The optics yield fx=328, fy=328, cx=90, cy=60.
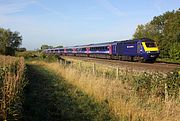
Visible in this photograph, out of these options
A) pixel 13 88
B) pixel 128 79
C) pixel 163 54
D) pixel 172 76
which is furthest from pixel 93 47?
pixel 13 88

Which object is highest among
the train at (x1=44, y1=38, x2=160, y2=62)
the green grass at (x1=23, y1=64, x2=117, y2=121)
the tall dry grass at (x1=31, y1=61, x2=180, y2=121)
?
the train at (x1=44, y1=38, x2=160, y2=62)

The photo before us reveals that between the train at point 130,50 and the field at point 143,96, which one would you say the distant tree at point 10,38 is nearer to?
the train at point 130,50

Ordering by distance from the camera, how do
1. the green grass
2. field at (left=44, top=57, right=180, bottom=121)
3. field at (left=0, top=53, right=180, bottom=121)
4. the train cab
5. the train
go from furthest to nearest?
the train < the train cab < the green grass < field at (left=44, top=57, right=180, bottom=121) < field at (left=0, top=53, right=180, bottom=121)

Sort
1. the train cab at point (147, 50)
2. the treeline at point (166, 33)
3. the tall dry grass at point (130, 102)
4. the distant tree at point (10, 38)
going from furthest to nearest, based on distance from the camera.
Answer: the distant tree at point (10, 38), the treeline at point (166, 33), the train cab at point (147, 50), the tall dry grass at point (130, 102)

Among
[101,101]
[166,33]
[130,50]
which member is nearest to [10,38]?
[166,33]

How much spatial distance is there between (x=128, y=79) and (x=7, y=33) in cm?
8366

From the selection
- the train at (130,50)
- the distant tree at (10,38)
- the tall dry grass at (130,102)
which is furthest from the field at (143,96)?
the distant tree at (10,38)

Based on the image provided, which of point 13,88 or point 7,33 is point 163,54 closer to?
point 13,88

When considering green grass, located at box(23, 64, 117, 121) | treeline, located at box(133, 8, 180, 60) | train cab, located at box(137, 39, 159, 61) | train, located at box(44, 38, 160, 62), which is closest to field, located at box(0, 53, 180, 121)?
green grass, located at box(23, 64, 117, 121)

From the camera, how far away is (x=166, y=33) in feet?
203

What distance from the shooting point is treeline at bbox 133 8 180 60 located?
48831 millimetres

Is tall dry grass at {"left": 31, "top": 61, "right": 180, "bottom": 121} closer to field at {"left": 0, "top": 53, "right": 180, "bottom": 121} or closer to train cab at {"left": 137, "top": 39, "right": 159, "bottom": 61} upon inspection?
field at {"left": 0, "top": 53, "right": 180, "bottom": 121}

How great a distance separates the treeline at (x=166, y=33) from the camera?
48.8 meters

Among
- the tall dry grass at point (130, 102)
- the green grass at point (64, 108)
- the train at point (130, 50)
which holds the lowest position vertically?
the green grass at point (64, 108)
